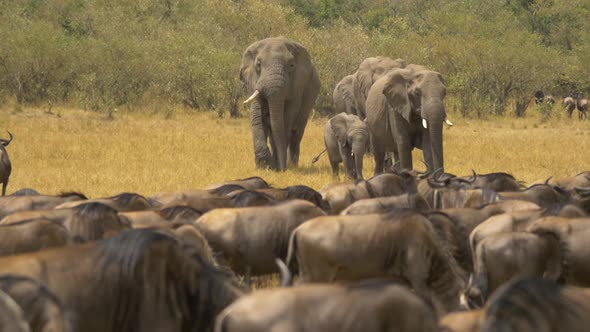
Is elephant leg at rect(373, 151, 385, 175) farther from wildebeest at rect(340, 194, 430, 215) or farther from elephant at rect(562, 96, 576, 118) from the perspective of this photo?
elephant at rect(562, 96, 576, 118)

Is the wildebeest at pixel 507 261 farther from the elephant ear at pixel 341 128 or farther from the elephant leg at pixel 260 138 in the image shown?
the elephant leg at pixel 260 138

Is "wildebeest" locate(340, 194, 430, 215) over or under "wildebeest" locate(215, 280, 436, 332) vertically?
under

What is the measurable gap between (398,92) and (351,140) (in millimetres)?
1352

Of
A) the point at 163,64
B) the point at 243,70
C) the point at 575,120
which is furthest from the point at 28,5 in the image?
the point at 243,70

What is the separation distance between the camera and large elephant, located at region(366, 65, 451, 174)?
13.6 metres

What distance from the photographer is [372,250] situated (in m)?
6.34

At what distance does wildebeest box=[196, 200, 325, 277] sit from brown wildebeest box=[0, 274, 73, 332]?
100 inches

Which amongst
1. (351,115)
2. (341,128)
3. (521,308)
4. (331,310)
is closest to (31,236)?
(331,310)

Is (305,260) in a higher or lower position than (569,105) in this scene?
higher

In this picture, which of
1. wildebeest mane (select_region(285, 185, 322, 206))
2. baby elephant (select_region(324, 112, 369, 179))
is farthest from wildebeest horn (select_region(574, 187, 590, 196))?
baby elephant (select_region(324, 112, 369, 179))

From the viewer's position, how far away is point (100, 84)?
30.5 meters

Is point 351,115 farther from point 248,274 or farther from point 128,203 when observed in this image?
point 248,274

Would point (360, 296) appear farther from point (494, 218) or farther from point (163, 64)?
point (163, 64)

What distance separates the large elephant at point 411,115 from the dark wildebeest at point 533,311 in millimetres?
8869
